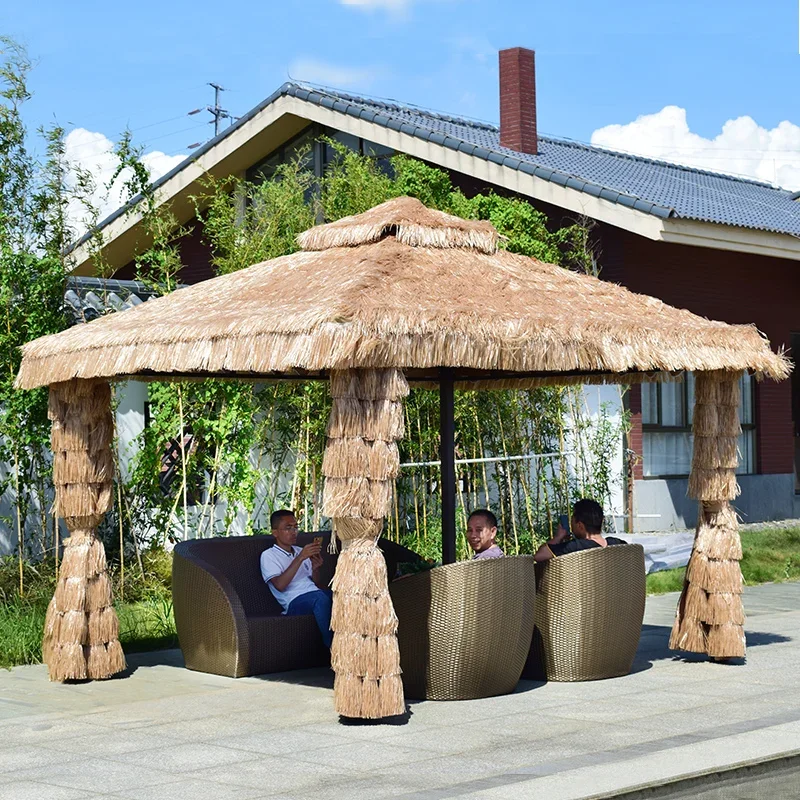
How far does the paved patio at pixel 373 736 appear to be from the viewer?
614 centimetres

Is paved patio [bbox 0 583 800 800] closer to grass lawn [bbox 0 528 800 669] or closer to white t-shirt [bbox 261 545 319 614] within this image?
grass lawn [bbox 0 528 800 669]

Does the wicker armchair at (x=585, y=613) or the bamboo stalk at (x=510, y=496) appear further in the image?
the bamboo stalk at (x=510, y=496)

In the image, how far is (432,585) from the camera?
26.9 feet

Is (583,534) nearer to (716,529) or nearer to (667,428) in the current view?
(716,529)

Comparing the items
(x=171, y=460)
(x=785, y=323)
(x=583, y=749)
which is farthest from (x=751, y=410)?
(x=583, y=749)

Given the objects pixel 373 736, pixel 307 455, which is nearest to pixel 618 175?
pixel 307 455

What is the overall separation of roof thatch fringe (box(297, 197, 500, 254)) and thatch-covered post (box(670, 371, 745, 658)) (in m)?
1.79

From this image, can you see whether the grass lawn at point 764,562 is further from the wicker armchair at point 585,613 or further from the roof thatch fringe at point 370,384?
the roof thatch fringe at point 370,384

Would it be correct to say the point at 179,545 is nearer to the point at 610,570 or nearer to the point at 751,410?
the point at 610,570

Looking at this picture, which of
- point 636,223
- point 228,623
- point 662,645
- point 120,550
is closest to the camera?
point 228,623

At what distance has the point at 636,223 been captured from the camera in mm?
15852

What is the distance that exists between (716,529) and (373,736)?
10.8 feet

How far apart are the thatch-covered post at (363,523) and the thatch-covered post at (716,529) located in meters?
2.76

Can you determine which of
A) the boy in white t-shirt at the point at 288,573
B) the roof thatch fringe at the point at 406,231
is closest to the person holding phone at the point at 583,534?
the boy in white t-shirt at the point at 288,573
